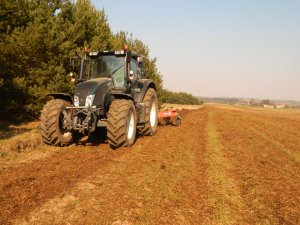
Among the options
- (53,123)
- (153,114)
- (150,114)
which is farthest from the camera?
(153,114)

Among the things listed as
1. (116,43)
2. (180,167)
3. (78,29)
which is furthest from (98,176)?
(116,43)

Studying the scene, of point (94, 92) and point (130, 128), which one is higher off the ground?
point (94, 92)

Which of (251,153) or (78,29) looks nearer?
(251,153)

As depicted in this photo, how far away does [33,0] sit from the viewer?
1611cm

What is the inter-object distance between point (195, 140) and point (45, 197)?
6672mm

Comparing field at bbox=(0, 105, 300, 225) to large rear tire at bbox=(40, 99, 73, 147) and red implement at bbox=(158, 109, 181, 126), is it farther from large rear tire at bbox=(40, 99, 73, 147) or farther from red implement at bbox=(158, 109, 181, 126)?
red implement at bbox=(158, 109, 181, 126)

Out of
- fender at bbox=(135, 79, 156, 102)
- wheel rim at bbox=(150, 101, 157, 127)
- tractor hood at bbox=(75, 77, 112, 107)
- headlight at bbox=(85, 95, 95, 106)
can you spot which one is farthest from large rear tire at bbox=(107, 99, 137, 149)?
wheel rim at bbox=(150, 101, 157, 127)

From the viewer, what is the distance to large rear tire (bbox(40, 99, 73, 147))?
760cm

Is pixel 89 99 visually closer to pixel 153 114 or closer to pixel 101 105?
pixel 101 105

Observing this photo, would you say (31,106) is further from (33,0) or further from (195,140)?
(195,140)

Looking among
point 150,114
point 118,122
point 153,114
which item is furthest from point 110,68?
point 153,114

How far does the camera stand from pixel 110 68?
29.2ft

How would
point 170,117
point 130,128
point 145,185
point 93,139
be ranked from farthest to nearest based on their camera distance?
point 170,117
point 93,139
point 130,128
point 145,185

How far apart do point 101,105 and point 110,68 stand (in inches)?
59.2
